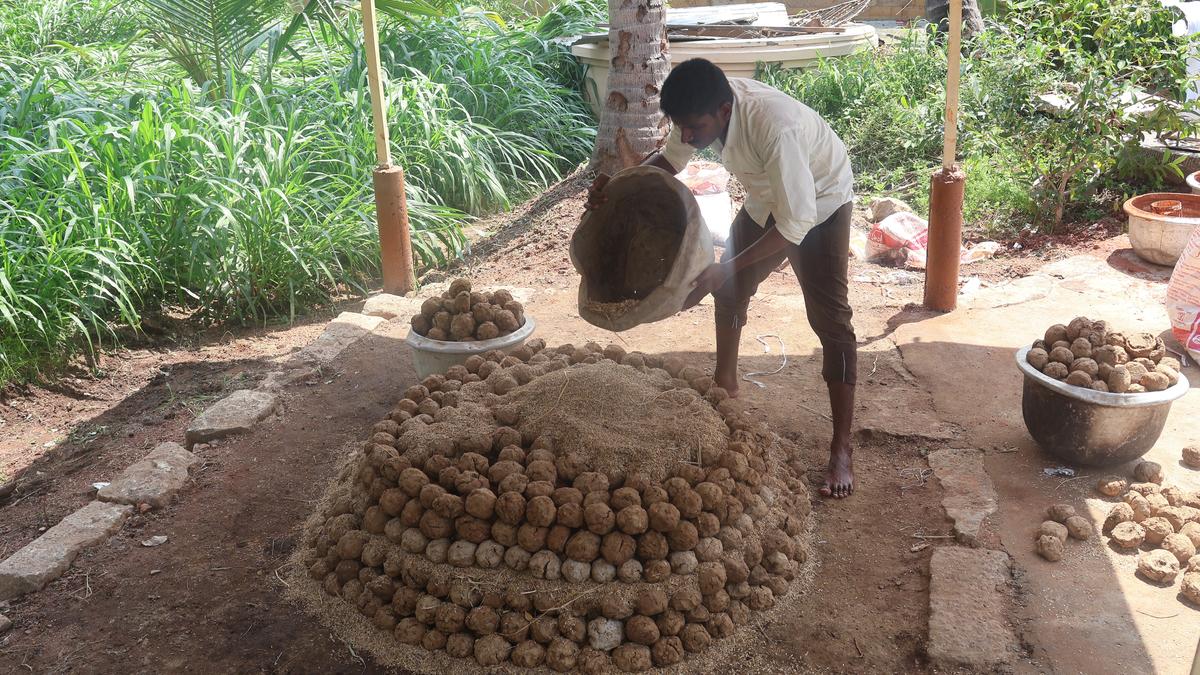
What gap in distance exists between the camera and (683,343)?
499 centimetres

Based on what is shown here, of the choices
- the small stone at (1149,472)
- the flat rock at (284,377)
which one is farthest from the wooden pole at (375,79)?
the small stone at (1149,472)

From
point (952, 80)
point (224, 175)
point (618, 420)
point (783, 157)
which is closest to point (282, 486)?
point (618, 420)

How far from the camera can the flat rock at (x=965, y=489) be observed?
10.8 ft

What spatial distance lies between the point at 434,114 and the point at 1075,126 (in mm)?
4150

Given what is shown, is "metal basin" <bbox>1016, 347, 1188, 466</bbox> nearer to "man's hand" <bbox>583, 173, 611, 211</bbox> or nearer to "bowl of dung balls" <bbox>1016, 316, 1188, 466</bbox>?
"bowl of dung balls" <bbox>1016, 316, 1188, 466</bbox>

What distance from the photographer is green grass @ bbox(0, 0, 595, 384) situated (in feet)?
16.0

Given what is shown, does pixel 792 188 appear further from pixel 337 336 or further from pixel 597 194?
pixel 337 336

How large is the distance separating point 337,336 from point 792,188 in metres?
2.79

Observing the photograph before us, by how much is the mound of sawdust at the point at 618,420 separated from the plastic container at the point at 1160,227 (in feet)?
11.4

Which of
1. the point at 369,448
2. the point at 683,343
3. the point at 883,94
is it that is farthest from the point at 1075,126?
the point at 369,448

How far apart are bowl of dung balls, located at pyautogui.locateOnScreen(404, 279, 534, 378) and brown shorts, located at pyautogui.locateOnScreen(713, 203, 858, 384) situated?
0.94 meters

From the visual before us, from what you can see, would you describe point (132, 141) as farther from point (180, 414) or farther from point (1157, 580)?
point (1157, 580)

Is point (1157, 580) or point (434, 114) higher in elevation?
point (434, 114)

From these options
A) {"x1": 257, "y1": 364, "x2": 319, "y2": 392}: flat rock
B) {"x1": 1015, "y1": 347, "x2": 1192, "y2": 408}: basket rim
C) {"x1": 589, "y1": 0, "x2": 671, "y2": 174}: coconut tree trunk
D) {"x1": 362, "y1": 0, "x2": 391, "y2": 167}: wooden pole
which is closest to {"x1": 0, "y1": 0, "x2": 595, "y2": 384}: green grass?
{"x1": 362, "y1": 0, "x2": 391, "y2": 167}: wooden pole
